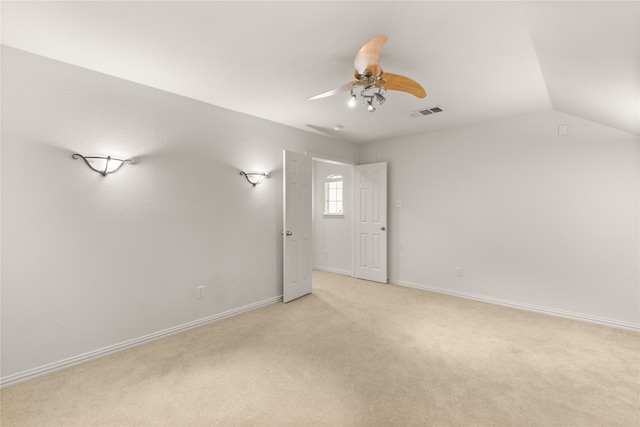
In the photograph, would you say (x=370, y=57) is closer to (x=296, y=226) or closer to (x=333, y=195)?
(x=296, y=226)

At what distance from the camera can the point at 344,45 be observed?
218cm

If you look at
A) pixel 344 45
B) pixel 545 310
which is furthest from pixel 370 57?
pixel 545 310

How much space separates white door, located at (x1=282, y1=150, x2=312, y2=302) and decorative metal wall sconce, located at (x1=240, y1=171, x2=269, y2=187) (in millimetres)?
317

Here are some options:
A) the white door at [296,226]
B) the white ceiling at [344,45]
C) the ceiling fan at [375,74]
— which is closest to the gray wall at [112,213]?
the white ceiling at [344,45]

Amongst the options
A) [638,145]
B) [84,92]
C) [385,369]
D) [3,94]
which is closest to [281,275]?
[385,369]

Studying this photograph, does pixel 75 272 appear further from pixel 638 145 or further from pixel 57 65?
pixel 638 145

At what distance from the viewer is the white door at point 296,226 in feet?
13.5

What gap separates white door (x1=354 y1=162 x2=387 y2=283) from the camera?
5.10 metres

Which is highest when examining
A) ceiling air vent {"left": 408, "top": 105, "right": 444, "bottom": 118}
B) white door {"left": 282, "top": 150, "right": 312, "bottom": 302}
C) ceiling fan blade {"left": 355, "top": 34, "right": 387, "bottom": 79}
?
ceiling air vent {"left": 408, "top": 105, "right": 444, "bottom": 118}

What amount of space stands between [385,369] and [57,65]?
3663 mm

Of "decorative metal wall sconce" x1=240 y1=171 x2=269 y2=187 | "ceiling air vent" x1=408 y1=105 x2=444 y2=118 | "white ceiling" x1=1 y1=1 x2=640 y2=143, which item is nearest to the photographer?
"white ceiling" x1=1 y1=1 x2=640 y2=143

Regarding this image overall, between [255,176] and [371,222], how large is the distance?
2.36m

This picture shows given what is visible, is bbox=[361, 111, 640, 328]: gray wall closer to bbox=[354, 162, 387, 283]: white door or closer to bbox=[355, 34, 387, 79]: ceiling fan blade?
bbox=[354, 162, 387, 283]: white door

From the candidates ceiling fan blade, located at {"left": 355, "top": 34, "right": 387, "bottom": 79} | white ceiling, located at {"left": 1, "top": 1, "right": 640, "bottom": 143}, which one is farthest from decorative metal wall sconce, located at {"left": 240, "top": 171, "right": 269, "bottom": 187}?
ceiling fan blade, located at {"left": 355, "top": 34, "right": 387, "bottom": 79}
